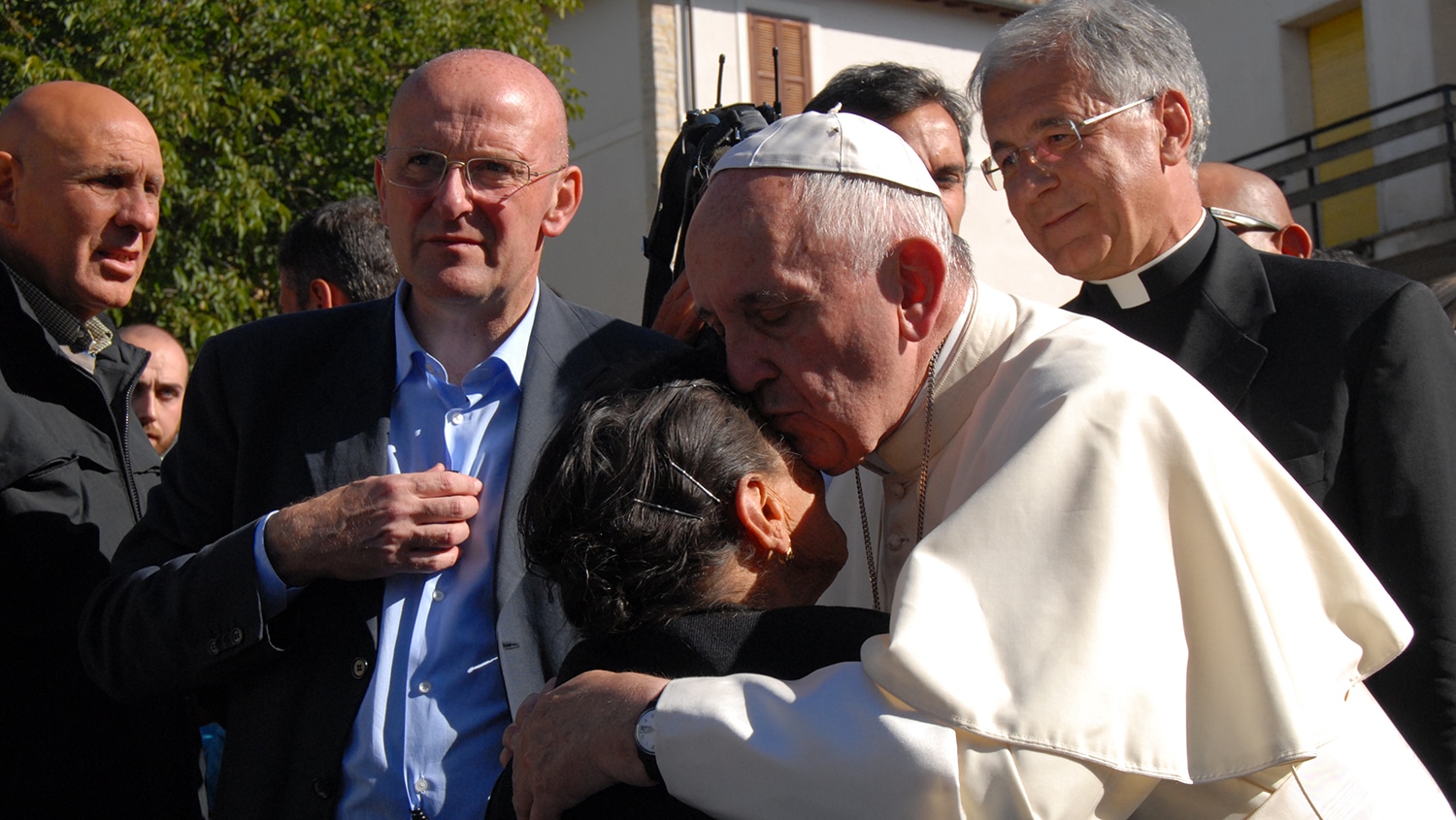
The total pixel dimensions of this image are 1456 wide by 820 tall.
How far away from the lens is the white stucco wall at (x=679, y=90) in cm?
1589

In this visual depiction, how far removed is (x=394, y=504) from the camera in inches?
98.7

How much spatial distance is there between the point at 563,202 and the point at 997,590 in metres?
1.87

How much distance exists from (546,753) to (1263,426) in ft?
4.89

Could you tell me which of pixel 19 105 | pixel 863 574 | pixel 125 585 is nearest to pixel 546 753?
pixel 863 574

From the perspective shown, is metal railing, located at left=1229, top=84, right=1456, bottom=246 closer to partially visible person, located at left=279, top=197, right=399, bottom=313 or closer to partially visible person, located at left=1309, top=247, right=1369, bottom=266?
partially visible person, located at left=1309, top=247, right=1369, bottom=266

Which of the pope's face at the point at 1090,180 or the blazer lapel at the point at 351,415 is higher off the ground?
the pope's face at the point at 1090,180

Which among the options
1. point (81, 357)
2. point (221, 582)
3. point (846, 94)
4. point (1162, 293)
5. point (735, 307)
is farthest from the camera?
point (846, 94)

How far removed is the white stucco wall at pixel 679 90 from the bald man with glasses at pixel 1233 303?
12489 mm

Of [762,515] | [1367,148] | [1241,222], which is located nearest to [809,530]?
[762,515]

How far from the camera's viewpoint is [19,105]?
11.6ft

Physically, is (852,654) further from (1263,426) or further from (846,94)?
(846,94)

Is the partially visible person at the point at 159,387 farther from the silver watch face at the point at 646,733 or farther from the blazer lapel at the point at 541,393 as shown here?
the silver watch face at the point at 646,733

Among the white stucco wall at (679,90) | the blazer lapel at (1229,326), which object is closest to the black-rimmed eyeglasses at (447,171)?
the blazer lapel at (1229,326)

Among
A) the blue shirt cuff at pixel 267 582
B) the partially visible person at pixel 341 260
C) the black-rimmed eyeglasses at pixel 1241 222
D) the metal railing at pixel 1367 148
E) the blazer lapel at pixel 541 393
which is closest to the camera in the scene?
the blue shirt cuff at pixel 267 582
